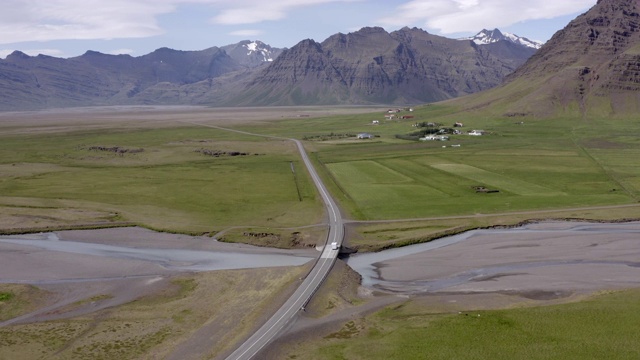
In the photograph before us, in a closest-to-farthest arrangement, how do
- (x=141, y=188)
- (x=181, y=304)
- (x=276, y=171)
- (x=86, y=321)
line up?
1. (x=86, y=321)
2. (x=181, y=304)
3. (x=141, y=188)
4. (x=276, y=171)

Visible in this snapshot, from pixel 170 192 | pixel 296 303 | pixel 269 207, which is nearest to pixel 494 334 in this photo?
pixel 296 303

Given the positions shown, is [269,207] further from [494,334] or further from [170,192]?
[494,334]

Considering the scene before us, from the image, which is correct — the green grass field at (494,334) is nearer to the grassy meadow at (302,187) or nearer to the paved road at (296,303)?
the paved road at (296,303)

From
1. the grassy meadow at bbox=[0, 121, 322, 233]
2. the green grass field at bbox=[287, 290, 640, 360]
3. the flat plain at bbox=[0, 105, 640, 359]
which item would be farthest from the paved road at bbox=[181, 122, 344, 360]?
the grassy meadow at bbox=[0, 121, 322, 233]

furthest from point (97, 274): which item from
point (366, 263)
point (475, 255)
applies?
point (475, 255)

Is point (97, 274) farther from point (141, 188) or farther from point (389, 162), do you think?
point (389, 162)

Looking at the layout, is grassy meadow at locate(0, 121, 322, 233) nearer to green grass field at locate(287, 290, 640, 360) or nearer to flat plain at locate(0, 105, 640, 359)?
flat plain at locate(0, 105, 640, 359)

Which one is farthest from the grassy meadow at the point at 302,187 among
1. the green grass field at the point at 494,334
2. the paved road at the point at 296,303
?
the green grass field at the point at 494,334

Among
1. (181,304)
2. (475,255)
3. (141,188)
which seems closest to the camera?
(181,304)

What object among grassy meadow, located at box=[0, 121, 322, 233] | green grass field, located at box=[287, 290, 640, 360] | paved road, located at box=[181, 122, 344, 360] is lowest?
green grass field, located at box=[287, 290, 640, 360]

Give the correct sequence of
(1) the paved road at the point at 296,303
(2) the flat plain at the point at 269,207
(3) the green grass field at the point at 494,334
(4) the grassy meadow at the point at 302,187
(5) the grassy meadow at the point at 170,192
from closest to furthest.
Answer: (3) the green grass field at the point at 494,334 < (1) the paved road at the point at 296,303 < (2) the flat plain at the point at 269,207 < (5) the grassy meadow at the point at 170,192 < (4) the grassy meadow at the point at 302,187

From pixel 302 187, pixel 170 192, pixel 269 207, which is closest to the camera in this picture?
pixel 269 207
